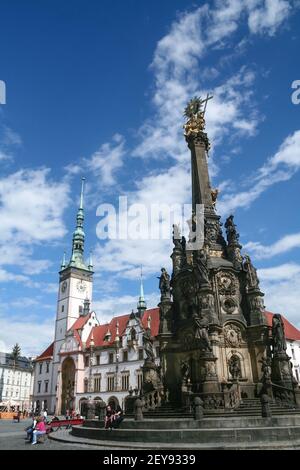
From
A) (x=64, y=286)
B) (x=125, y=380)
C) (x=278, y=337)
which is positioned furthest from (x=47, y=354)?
(x=278, y=337)

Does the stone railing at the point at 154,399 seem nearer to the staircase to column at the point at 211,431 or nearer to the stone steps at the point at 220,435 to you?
the staircase to column at the point at 211,431

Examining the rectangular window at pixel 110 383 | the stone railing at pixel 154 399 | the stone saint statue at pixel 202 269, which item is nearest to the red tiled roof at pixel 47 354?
the rectangular window at pixel 110 383

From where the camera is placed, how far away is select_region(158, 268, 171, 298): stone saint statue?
2325cm

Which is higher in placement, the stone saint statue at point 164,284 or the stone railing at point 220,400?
the stone saint statue at point 164,284

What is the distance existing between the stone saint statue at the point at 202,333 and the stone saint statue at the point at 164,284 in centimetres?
445

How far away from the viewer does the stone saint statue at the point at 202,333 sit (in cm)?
1809

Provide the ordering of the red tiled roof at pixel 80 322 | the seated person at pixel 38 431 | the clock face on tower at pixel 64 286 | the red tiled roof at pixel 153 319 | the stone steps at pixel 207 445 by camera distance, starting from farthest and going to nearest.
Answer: the clock face on tower at pixel 64 286
the red tiled roof at pixel 80 322
the red tiled roof at pixel 153 319
the seated person at pixel 38 431
the stone steps at pixel 207 445

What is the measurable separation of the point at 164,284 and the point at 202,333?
5668mm

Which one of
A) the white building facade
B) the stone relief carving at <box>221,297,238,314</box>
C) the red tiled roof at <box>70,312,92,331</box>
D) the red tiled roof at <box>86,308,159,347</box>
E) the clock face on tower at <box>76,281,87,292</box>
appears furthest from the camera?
the white building facade

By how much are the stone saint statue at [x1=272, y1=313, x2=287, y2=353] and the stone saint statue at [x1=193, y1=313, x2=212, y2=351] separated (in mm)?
3311

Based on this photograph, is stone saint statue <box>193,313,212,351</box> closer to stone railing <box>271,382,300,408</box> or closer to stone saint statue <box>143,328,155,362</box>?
stone railing <box>271,382,300,408</box>

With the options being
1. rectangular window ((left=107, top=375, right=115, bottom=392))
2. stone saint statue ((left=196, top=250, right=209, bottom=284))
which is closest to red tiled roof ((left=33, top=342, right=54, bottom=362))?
rectangular window ((left=107, top=375, right=115, bottom=392))
